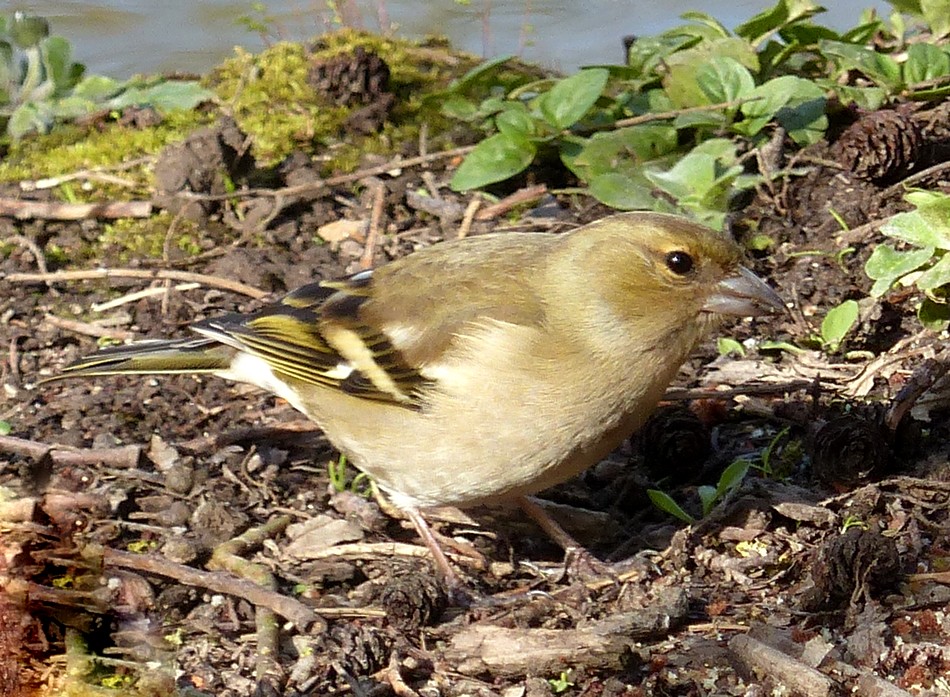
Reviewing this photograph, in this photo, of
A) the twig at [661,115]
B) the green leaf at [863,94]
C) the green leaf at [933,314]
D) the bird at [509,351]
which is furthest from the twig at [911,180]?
the bird at [509,351]

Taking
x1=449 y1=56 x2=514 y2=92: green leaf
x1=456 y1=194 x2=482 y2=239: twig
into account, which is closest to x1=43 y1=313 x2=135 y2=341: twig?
x1=456 y1=194 x2=482 y2=239: twig

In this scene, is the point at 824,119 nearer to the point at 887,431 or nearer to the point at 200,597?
the point at 887,431

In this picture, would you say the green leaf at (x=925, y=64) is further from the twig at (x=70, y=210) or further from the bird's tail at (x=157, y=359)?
the twig at (x=70, y=210)

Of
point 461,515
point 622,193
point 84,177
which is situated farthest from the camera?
point 84,177

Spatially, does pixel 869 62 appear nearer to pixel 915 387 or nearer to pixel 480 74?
pixel 480 74

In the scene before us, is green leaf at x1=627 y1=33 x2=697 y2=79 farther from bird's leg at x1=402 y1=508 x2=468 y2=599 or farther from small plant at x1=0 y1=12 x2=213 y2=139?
bird's leg at x1=402 y1=508 x2=468 y2=599

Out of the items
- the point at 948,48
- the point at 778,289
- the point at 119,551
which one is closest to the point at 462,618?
the point at 119,551

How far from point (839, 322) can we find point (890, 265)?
47cm

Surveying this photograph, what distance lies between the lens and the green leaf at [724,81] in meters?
5.21

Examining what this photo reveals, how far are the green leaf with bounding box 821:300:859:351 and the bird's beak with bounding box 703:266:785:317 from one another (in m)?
0.81

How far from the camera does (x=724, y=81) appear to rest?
5.23 m

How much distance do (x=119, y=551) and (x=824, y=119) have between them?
3198mm

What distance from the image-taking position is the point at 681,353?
3.69m

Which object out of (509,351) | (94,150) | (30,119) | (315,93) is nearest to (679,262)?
(509,351)
